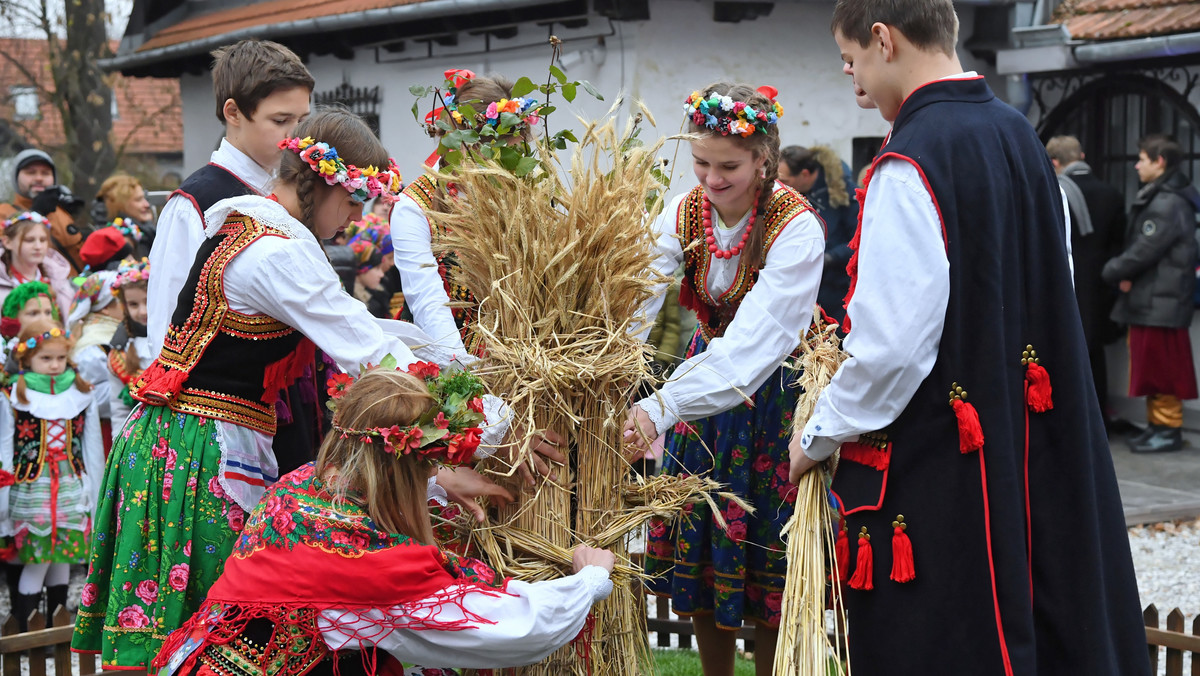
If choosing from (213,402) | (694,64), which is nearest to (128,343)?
(213,402)

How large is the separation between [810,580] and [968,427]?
0.50m

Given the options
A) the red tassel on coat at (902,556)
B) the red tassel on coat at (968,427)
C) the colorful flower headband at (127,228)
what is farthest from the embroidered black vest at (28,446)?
the red tassel on coat at (968,427)

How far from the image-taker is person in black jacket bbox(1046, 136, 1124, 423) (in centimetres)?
787

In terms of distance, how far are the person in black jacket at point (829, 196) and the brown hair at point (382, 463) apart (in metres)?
4.74

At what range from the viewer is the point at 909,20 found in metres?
2.34

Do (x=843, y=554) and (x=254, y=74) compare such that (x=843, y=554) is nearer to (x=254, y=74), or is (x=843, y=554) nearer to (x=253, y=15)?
(x=254, y=74)

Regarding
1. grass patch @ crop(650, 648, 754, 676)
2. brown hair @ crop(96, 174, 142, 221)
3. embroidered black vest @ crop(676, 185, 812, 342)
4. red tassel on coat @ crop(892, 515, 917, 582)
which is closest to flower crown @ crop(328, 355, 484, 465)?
red tassel on coat @ crop(892, 515, 917, 582)

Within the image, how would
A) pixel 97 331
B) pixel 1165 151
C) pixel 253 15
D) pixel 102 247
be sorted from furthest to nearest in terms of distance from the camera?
1. pixel 253 15
2. pixel 1165 151
3. pixel 102 247
4. pixel 97 331

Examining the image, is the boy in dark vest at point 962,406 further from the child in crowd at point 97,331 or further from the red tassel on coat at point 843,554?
the child in crowd at point 97,331

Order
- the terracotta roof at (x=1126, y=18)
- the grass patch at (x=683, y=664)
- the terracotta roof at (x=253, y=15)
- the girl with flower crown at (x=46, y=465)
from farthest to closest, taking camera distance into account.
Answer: the terracotta roof at (x=253, y=15)
the terracotta roof at (x=1126, y=18)
the girl with flower crown at (x=46, y=465)
the grass patch at (x=683, y=664)

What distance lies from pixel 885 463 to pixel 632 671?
763 mm

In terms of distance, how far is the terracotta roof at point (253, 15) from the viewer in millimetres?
9859

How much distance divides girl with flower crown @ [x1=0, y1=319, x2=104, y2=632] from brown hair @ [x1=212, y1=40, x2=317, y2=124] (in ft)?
7.40

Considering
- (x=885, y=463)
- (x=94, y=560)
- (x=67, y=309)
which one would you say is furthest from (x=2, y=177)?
(x=885, y=463)
